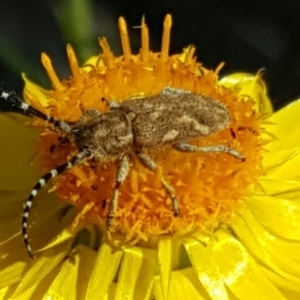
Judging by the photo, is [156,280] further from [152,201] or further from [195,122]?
[195,122]

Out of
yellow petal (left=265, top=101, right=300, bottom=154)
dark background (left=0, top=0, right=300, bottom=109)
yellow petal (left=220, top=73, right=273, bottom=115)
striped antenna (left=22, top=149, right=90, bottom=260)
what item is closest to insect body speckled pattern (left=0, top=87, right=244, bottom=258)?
striped antenna (left=22, top=149, right=90, bottom=260)

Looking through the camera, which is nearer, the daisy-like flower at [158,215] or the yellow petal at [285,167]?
the daisy-like flower at [158,215]

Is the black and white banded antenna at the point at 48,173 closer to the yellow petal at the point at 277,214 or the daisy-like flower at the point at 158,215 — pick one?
the daisy-like flower at the point at 158,215

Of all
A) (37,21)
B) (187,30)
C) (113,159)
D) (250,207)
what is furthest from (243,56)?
(113,159)

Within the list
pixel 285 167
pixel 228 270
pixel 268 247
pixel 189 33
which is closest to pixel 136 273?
pixel 228 270

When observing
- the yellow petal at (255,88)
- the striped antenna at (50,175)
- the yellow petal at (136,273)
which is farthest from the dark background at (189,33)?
the striped antenna at (50,175)

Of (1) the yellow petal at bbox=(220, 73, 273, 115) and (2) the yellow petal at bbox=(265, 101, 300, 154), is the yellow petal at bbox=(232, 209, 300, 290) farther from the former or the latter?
(1) the yellow petal at bbox=(220, 73, 273, 115)
